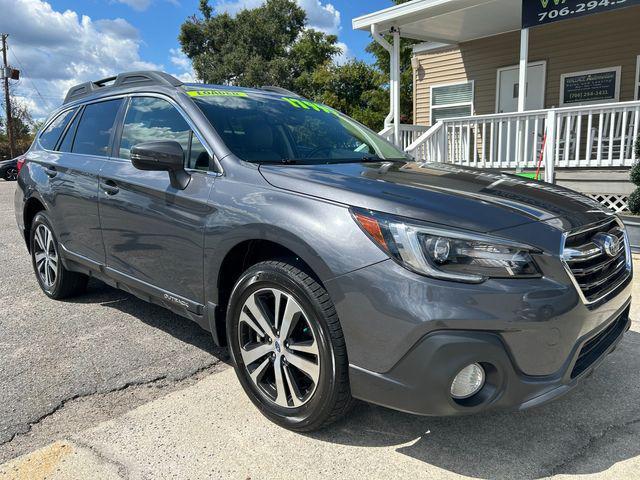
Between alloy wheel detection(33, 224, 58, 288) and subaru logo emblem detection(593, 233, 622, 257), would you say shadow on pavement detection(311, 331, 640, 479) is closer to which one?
subaru logo emblem detection(593, 233, 622, 257)

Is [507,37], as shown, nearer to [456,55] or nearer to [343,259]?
[456,55]

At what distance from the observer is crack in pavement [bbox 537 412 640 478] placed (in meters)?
2.19

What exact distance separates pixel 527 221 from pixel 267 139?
62.9 inches

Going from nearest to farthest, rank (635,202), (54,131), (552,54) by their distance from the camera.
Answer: (54,131)
(635,202)
(552,54)

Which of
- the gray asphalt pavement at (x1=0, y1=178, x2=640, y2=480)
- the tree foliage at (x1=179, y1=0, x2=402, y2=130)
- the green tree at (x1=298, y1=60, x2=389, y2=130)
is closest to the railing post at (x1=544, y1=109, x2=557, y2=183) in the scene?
the gray asphalt pavement at (x1=0, y1=178, x2=640, y2=480)

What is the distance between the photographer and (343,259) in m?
2.15

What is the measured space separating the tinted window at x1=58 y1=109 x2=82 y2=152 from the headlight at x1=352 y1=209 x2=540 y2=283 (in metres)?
3.30

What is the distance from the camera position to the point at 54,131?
464 cm

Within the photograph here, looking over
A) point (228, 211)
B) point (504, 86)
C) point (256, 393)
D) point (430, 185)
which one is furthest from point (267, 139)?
point (504, 86)

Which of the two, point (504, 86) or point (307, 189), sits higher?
point (504, 86)

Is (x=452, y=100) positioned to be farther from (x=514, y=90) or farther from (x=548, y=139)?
(x=548, y=139)

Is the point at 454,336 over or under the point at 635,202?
over

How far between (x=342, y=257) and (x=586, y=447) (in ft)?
4.76

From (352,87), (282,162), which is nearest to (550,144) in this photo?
(282,162)
